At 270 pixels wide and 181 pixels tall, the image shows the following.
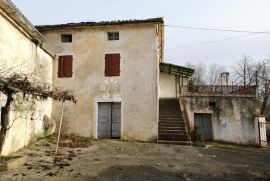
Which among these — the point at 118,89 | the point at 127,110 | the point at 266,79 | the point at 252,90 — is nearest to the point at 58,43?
the point at 118,89

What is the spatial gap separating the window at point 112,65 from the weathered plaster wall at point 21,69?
3.18 m

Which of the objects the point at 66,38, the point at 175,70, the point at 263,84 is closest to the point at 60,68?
the point at 66,38

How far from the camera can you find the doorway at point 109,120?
597 inches

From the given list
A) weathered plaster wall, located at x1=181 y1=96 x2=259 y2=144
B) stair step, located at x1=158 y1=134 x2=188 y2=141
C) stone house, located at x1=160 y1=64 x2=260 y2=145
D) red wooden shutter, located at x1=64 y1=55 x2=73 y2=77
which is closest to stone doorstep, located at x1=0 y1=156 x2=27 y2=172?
red wooden shutter, located at x1=64 y1=55 x2=73 y2=77

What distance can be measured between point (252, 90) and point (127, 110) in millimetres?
9270

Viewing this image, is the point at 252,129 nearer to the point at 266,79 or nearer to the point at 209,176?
the point at 209,176

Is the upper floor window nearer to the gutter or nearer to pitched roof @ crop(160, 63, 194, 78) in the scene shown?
the gutter

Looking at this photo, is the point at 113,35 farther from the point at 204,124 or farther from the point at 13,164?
the point at 13,164

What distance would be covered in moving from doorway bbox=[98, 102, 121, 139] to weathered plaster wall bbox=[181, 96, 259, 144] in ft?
18.7

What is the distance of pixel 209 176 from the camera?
331 inches

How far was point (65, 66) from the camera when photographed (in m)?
15.7

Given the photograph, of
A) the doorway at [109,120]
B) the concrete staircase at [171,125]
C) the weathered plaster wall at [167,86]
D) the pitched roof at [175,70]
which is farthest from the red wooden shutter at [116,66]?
the weathered plaster wall at [167,86]

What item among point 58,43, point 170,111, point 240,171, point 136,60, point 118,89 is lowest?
point 240,171

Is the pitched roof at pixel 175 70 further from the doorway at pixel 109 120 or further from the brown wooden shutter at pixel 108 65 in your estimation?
the doorway at pixel 109 120
